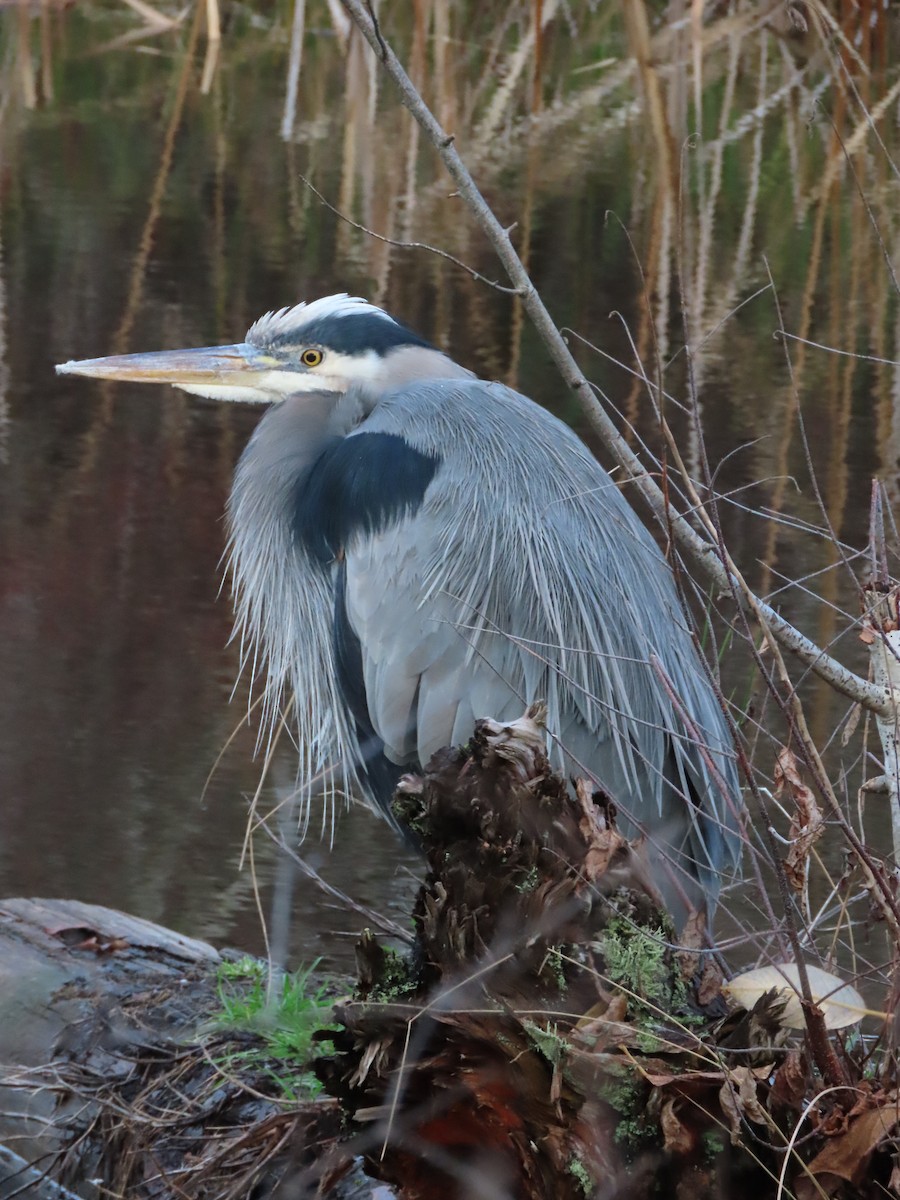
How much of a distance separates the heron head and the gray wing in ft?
0.63

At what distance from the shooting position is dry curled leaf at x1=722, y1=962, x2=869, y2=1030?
1.74 meters

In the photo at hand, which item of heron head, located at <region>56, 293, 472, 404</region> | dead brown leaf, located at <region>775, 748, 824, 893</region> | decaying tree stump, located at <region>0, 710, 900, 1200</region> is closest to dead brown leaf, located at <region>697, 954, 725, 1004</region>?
decaying tree stump, located at <region>0, 710, 900, 1200</region>

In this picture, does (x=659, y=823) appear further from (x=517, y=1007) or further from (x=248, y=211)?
(x=248, y=211)

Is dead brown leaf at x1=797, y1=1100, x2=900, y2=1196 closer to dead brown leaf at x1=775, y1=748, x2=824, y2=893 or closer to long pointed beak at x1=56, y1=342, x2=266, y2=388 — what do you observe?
dead brown leaf at x1=775, y1=748, x2=824, y2=893

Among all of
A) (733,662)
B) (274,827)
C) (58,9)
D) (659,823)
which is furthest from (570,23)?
(659,823)

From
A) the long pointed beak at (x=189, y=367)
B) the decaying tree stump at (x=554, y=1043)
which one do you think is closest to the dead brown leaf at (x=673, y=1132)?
the decaying tree stump at (x=554, y=1043)

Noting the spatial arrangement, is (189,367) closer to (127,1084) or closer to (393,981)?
(127,1084)

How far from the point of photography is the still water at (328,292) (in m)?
3.67

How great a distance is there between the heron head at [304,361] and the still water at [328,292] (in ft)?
1.31

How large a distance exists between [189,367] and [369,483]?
46 centimetres

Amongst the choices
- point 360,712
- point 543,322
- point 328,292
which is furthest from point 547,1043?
point 328,292

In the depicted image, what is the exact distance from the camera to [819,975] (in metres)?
1.80

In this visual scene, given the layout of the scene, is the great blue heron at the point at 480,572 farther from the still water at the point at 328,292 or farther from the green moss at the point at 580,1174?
the green moss at the point at 580,1174

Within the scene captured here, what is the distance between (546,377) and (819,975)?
4.59m
